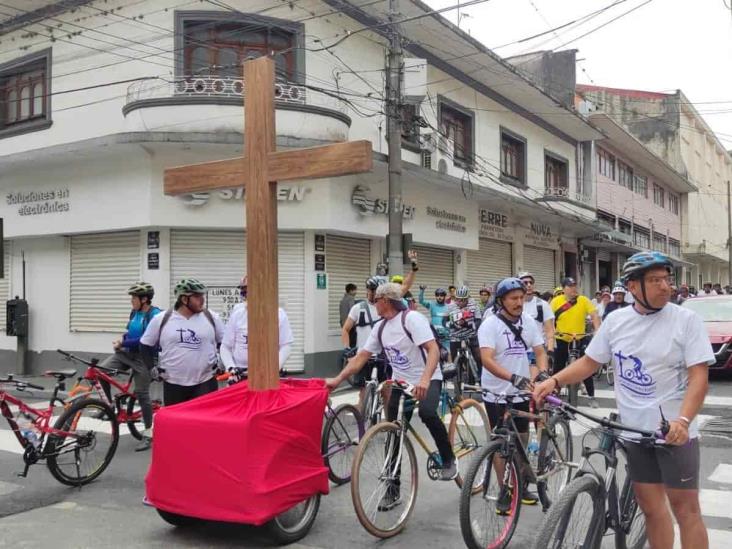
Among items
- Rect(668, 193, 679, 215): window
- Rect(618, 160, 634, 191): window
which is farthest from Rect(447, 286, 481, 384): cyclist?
Rect(668, 193, 679, 215): window

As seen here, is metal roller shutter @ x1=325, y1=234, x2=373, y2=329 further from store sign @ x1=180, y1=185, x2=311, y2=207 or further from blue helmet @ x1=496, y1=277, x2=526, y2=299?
blue helmet @ x1=496, y1=277, x2=526, y2=299

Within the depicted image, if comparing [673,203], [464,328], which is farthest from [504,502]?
[673,203]

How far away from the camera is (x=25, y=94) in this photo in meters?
15.9

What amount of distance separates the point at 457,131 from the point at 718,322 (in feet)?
28.3

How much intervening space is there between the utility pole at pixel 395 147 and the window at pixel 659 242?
2816cm

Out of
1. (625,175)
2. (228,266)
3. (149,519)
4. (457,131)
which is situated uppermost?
(625,175)

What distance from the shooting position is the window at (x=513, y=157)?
21.6 m

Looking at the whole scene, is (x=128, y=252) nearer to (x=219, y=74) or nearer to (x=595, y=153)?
(x=219, y=74)

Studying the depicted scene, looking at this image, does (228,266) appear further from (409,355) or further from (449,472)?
(449,472)

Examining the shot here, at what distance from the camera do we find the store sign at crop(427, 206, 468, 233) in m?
18.0

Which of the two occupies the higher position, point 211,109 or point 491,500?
point 211,109

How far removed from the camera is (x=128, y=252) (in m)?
14.3

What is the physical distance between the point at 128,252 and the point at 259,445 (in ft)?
35.3

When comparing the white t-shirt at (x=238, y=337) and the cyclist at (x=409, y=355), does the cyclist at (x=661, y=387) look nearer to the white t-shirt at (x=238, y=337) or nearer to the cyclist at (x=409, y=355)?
the cyclist at (x=409, y=355)
